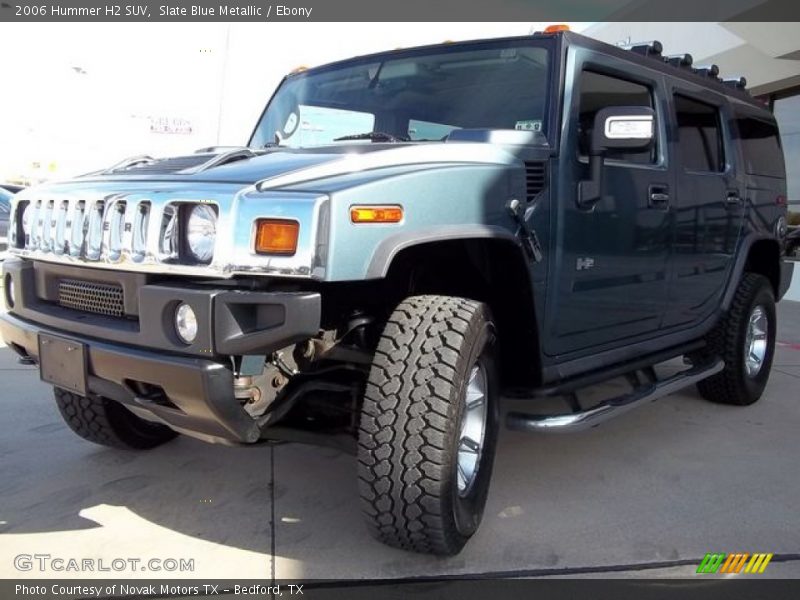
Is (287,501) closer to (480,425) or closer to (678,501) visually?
(480,425)

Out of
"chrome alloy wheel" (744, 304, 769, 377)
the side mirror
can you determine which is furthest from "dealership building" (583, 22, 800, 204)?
the side mirror

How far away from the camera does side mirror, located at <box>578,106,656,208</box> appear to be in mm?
2785

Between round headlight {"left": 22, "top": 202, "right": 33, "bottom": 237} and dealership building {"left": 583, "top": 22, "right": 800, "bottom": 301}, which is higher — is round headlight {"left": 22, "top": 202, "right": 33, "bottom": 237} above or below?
below

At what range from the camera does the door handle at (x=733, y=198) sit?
14.1 feet

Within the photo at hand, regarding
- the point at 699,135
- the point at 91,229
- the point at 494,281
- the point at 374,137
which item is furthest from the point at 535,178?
the point at 699,135

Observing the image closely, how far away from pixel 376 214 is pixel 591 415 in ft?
4.55

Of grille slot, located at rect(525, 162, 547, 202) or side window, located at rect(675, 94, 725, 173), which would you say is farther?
side window, located at rect(675, 94, 725, 173)

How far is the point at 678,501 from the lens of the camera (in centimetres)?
321

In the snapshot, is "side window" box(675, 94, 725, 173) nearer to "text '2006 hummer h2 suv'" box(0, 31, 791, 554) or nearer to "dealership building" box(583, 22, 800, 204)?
"text '2006 hummer h2 suv'" box(0, 31, 791, 554)

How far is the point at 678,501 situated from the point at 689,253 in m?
1.42

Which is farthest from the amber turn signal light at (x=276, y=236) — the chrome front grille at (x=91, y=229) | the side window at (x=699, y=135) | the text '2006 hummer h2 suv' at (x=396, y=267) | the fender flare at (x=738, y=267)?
the fender flare at (x=738, y=267)

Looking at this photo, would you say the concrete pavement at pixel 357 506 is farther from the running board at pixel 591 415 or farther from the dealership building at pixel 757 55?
the dealership building at pixel 757 55

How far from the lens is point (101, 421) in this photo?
3.34 meters

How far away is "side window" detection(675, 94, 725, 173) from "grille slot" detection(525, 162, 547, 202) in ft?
4.50
